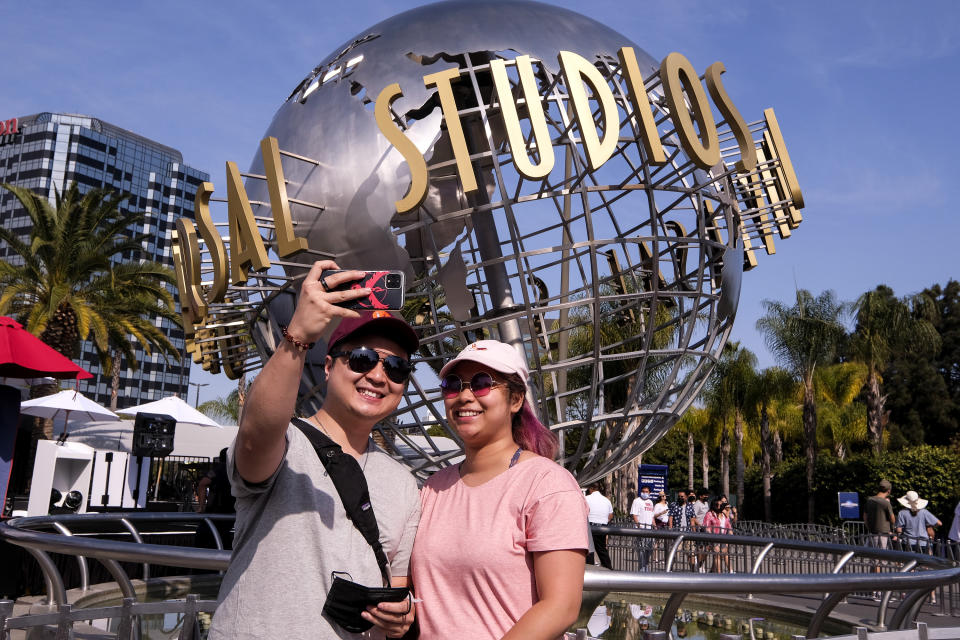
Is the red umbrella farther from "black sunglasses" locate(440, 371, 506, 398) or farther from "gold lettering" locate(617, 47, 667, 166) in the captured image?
"black sunglasses" locate(440, 371, 506, 398)

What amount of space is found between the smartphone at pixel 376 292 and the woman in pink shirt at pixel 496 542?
48cm

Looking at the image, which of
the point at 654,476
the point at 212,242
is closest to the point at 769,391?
the point at 654,476

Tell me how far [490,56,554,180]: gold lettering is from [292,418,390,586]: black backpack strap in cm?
227

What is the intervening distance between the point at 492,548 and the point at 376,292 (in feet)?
2.18

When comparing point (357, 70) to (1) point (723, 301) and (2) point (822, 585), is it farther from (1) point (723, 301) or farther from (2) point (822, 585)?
(2) point (822, 585)

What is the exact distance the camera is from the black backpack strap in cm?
189

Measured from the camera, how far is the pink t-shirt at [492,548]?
1912mm

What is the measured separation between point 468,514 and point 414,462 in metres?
3.20

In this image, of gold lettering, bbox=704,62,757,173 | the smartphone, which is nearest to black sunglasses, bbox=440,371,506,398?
the smartphone

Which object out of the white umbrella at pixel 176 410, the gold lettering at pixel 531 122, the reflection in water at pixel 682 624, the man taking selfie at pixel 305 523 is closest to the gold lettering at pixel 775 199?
the gold lettering at pixel 531 122

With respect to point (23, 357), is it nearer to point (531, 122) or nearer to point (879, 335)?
point (531, 122)

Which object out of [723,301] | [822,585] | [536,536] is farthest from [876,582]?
[723,301]

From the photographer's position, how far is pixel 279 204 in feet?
13.8

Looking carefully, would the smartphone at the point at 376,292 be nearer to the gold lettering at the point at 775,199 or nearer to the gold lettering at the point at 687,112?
the gold lettering at the point at 687,112
